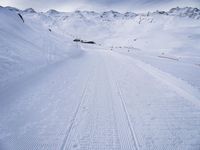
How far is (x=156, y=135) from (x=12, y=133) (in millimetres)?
2796

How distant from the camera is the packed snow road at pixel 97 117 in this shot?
3604mm

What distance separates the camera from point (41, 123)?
4.22m

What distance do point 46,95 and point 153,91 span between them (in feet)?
11.6

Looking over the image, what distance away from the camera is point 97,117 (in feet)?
14.9

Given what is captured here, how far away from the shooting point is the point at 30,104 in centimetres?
520

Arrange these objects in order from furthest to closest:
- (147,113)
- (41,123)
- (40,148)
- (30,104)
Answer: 1. (30,104)
2. (147,113)
3. (41,123)
4. (40,148)

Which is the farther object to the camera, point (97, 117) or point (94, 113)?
point (94, 113)

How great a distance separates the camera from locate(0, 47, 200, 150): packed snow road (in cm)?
360

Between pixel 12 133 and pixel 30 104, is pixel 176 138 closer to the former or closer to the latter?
pixel 12 133

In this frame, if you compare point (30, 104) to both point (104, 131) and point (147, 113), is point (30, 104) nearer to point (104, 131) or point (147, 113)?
point (104, 131)

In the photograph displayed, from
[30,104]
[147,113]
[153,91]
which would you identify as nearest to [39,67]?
[30,104]

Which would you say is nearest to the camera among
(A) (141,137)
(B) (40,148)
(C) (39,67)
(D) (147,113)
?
(B) (40,148)

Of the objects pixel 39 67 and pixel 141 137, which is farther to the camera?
pixel 39 67

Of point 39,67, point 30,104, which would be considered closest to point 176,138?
point 30,104
